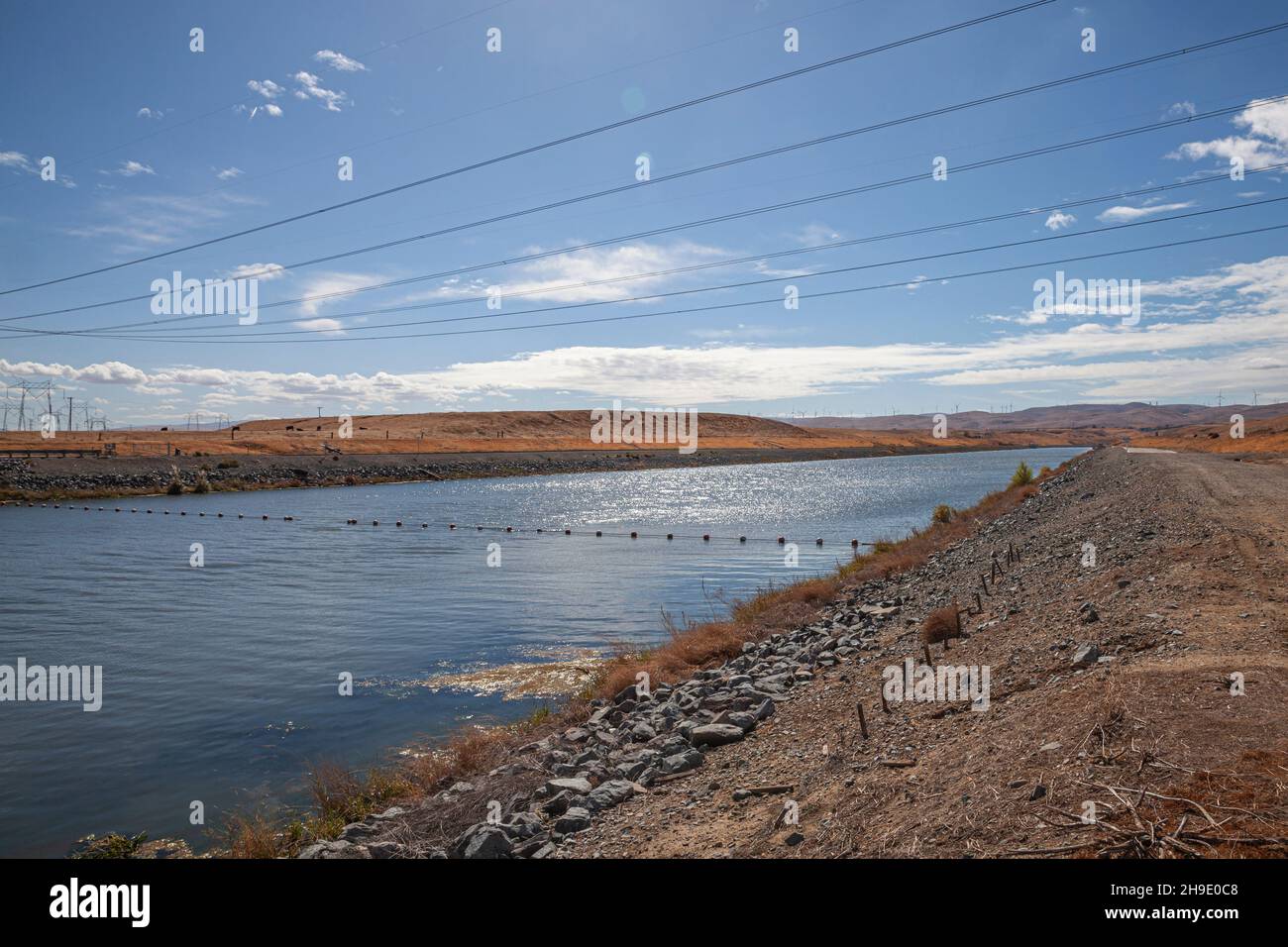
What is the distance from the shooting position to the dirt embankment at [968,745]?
5465mm

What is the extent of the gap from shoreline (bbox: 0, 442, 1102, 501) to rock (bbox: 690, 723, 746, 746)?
216ft

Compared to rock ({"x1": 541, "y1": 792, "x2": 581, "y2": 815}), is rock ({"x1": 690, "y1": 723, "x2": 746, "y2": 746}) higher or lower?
rock ({"x1": 690, "y1": 723, "x2": 746, "y2": 746})

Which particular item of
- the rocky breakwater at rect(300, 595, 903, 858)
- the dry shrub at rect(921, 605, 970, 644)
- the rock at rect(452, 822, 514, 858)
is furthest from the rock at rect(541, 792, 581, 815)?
the dry shrub at rect(921, 605, 970, 644)

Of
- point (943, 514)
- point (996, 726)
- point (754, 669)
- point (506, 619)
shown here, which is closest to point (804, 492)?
point (943, 514)

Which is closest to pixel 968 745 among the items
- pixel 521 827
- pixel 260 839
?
pixel 521 827

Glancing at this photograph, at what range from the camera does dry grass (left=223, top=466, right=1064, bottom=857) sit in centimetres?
870

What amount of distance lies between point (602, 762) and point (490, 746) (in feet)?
7.18

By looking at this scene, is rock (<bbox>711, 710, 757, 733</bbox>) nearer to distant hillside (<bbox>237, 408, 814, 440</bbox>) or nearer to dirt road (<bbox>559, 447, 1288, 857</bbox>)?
dirt road (<bbox>559, 447, 1288, 857</bbox>)

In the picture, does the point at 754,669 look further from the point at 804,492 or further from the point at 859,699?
the point at 804,492

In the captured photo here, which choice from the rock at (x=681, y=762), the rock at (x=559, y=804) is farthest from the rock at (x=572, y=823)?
the rock at (x=681, y=762)

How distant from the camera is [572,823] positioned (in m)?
7.77

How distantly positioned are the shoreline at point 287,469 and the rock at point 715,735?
2591 inches

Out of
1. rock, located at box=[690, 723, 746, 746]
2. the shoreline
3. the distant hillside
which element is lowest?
rock, located at box=[690, 723, 746, 746]
